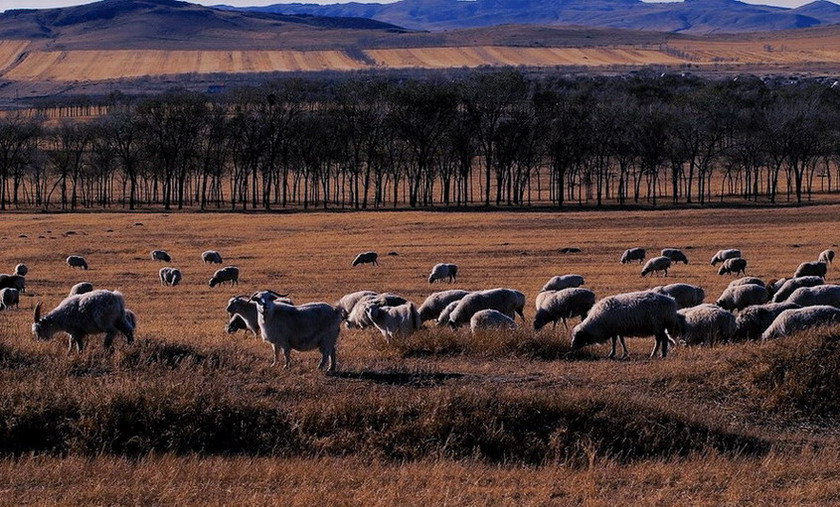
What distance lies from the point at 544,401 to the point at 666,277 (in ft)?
86.7

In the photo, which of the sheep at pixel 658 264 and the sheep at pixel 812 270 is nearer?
the sheep at pixel 812 270

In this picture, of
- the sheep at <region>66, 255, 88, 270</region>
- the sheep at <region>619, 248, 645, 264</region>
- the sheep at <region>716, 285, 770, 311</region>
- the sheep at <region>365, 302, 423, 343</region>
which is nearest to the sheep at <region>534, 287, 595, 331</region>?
the sheep at <region>365, 302, 423, 343</region>

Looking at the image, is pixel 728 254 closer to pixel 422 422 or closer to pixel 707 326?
pixel 707 326

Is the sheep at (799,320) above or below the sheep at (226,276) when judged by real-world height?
above

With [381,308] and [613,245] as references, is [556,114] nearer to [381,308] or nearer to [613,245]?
[613,245]

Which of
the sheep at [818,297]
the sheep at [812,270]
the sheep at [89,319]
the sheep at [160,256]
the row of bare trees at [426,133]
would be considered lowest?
the sheep at [160,256]

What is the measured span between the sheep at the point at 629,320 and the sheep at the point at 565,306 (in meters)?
3.97

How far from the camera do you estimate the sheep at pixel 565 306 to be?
22.6 metres

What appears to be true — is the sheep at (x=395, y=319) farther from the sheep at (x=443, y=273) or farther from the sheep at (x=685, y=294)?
the sheep at (x=443, y=273)

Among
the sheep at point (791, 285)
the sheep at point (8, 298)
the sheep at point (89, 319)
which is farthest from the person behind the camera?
the sheep at point (8, 298)

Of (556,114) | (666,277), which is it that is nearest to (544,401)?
(666,277)

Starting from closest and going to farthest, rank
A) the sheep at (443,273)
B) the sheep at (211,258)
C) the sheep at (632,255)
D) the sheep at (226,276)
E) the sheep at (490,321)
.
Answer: the sheep at (490,321)
the sheep at (443,273)
the sheep at (226,276)
the sheep at (632,255)
the sheep at (211,258)

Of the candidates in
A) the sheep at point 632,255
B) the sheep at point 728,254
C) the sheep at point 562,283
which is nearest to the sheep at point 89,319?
the sheep at point 562,283

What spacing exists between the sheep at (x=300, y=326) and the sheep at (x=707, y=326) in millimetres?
7360
